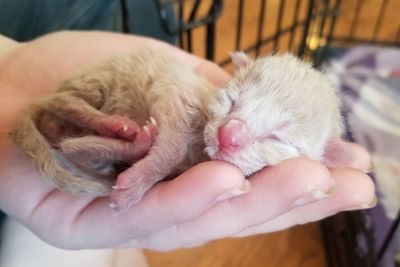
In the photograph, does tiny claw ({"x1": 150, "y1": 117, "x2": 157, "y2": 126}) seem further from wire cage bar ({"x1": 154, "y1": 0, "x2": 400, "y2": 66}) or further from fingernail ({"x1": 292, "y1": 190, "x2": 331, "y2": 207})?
wire cage bar ({"x1": 154, "y1": 0, "x2": 400, "y2": 66})

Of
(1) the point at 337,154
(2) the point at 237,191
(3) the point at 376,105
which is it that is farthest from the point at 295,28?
(2) the point at 237,191

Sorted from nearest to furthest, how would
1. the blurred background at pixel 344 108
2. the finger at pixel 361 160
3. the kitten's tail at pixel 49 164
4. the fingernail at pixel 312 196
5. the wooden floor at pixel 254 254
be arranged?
1. the fingernail at pixel 312 196
2. the kitten's tail at pixel 49 164
3. the finger at pixel 361 160
4. the blurred background at pixel 344 108
5. the wooden floor at pixel 254 254

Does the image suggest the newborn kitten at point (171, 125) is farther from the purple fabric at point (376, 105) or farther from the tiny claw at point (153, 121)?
the purple fabric at point (376, 105)

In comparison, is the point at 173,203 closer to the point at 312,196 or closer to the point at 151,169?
the point at 151,169

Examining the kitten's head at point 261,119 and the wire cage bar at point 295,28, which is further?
the wire cage bar at point 295,28

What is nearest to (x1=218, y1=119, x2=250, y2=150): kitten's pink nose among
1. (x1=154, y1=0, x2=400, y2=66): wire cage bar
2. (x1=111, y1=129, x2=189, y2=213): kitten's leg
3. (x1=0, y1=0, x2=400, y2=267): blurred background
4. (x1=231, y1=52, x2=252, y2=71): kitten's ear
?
(x1=111, y1=129, x2=189, y2=213): kitten's leg

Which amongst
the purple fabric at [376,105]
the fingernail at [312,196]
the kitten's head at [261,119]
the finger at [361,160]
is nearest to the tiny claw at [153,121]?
the kitten's head at [261,119]
